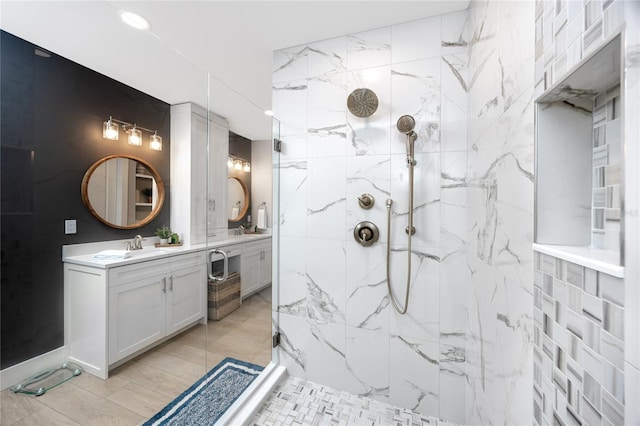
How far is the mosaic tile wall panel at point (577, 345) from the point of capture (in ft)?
1.38

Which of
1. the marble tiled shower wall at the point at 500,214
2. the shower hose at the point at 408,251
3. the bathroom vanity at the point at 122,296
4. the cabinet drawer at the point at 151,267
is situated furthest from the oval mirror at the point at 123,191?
the marble tiled shower wall at the point at 500,214

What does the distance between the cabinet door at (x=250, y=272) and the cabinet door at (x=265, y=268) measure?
2 cm

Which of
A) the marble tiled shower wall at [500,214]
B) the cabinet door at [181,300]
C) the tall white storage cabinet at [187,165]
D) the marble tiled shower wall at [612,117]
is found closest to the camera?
the marble tiled shower wall at [612,117]

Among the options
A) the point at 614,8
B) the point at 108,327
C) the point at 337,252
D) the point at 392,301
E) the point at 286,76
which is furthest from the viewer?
the point at 108,327

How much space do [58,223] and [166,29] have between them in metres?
1.70

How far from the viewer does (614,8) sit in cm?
42

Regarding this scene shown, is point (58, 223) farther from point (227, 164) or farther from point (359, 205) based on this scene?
point (359, 205)

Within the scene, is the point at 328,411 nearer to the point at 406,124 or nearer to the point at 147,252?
the point at 406,124

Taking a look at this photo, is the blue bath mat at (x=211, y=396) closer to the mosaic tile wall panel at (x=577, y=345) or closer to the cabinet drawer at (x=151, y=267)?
the cabinet drawer at (x=151, y=267)

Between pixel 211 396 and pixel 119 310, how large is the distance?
1070 mm

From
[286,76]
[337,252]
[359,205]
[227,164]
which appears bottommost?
[337,252]

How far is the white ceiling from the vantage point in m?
1.38

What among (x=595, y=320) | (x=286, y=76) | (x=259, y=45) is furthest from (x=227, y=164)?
(x=595, y=320)

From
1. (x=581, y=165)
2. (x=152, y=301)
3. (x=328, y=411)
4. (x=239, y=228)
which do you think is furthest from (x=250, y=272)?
(x=581, y=165)
